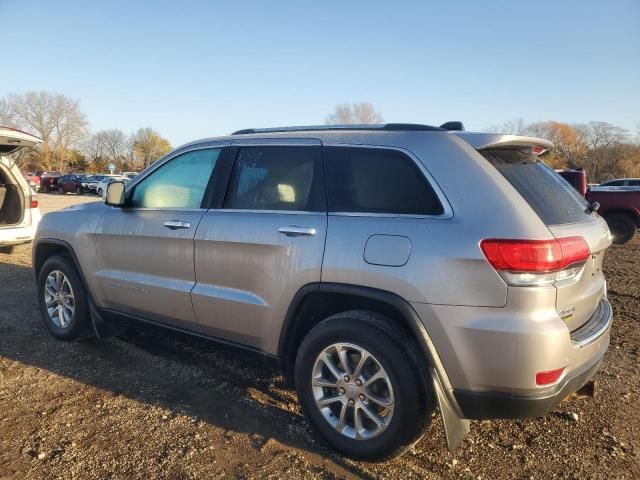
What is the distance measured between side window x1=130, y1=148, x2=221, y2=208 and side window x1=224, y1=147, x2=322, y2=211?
28 centimetres

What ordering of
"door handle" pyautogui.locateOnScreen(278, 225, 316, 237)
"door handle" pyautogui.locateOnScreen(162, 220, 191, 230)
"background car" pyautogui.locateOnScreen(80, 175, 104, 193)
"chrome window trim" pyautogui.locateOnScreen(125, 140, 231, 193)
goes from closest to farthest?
1. "door handle" pyautogui.locateOnScreen(278, 225, 316, 237)
2. "door handle" pyautogui.locateOnScreen(162, 220, 191, 230)
3. "chrome window trim" pyautogui.locateOnScreen(125, 140, 231, 193)
4. "background car" pyautogui.locateOnScreen(80, 175, 104, 193)

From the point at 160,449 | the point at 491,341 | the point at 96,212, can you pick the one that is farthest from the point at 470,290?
the point at 96,212

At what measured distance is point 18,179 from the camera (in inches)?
298

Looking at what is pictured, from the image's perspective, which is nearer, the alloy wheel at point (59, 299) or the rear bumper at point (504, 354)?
the rear bumper at point (504, 354)

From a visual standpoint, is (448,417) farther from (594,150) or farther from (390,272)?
(594,150)

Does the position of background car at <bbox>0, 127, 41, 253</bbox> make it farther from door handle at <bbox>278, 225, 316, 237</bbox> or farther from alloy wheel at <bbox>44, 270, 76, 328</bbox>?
door handle at <bbox>278, 225, 316, 237</bbox>

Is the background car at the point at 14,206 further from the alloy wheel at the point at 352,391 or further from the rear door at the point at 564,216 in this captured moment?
the rear door at the point at 564,216

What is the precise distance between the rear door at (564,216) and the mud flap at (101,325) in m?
3.18

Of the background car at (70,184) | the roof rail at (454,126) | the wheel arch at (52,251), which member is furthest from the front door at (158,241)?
the background car at (70,184)

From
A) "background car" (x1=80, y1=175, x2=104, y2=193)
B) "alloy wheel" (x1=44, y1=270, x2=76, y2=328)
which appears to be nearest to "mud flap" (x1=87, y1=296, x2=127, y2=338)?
"alloy wheel" (x1=44, y1=270, x2=76, y2=328)

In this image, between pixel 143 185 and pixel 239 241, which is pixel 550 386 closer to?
pixel 239 241

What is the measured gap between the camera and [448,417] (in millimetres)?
2447

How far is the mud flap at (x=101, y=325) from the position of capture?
13.7 feet

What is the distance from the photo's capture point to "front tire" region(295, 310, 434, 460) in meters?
2.49
